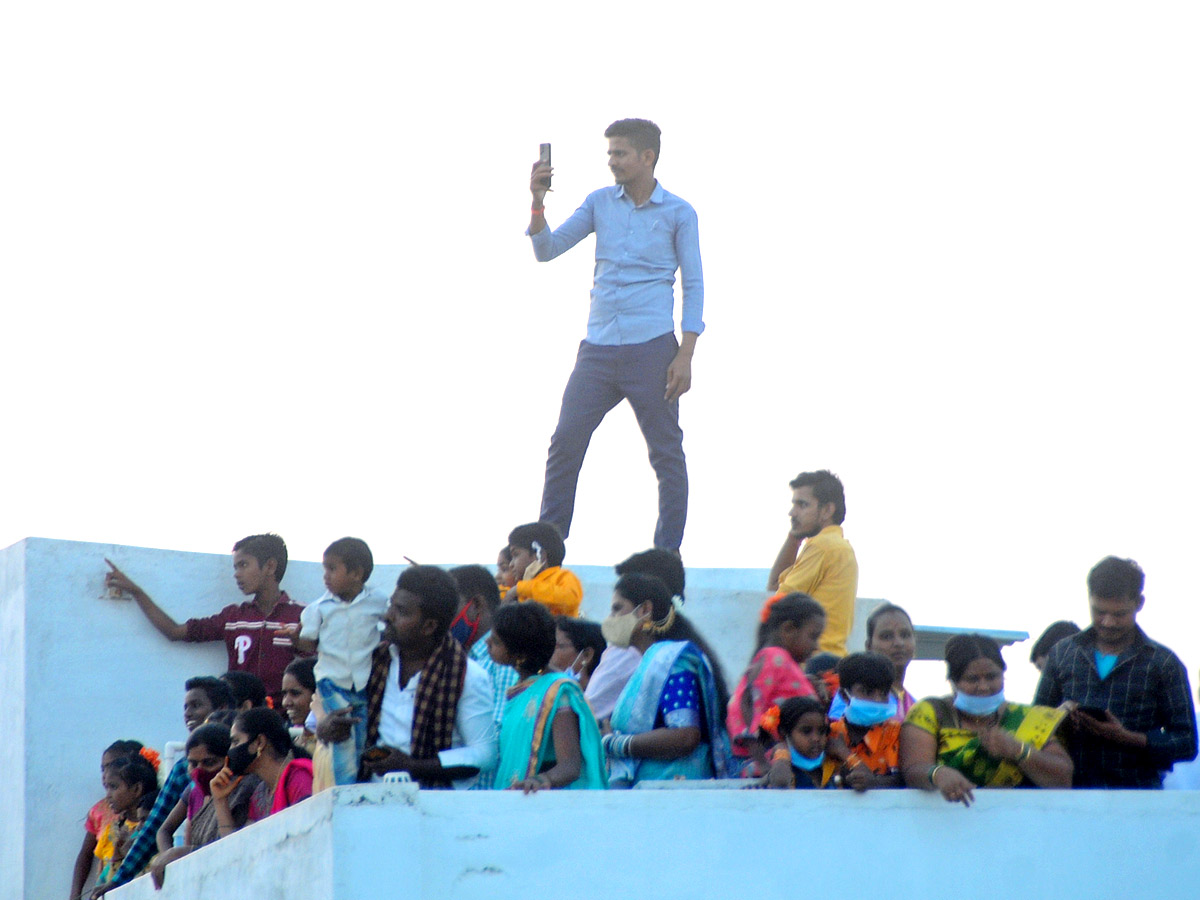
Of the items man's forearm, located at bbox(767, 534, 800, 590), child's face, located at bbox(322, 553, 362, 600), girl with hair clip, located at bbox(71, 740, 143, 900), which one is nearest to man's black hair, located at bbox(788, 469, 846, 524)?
man's forearm, located at bbox(767, 534, 800, 590)

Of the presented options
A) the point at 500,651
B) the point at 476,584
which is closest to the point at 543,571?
the point at 476,584

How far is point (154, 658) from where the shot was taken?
31.5 ft

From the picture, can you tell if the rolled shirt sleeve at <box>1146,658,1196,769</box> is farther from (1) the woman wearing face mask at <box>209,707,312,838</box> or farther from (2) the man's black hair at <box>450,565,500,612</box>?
(1) the woman wearing face mask at <box>209,707,312,838</box>

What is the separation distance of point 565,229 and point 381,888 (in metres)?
5.21

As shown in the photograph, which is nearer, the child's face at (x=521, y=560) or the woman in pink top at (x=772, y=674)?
the woman in pink top at (x=772, y=674)

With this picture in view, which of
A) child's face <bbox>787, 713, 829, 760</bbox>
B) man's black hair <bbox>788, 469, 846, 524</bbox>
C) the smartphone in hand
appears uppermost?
the smartphone in hand

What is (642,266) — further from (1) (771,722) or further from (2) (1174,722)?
(2) (1174,722)

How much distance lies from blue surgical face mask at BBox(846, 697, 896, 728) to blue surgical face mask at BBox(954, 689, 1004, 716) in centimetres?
29

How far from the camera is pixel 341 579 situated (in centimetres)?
650

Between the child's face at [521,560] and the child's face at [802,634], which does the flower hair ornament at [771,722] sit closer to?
the child's face at [802,634]

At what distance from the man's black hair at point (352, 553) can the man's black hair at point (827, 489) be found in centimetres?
278

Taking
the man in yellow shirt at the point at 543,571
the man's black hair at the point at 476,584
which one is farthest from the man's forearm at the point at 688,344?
the man's black hair at the point at 476,584

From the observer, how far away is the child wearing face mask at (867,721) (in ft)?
19.4

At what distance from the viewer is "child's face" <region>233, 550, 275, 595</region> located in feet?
30.0
